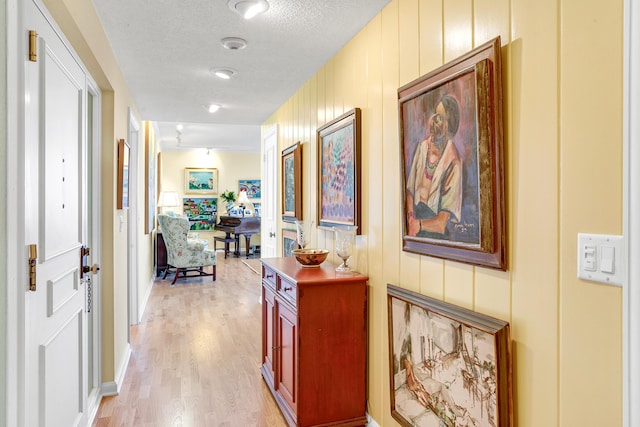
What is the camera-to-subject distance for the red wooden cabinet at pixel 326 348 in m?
2.25

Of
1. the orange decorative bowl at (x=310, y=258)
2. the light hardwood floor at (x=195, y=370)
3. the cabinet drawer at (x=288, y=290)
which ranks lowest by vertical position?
the light hardwood floor at (x=195, y=370)

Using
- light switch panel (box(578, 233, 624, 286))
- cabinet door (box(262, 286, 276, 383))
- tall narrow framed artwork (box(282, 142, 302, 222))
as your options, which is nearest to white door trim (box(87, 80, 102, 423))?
cabinet door (box(262, 286, 276, 383))

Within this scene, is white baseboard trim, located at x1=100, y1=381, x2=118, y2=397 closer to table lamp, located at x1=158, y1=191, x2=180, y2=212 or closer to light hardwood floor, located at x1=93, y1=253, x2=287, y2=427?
light hardwood floor, located at x1=93, y1=253, x2=287, y2=427

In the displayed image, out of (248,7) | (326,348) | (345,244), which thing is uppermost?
(248,7)

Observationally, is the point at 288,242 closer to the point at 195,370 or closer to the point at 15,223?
the point at 195,370

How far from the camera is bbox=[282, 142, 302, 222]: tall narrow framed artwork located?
3.52m

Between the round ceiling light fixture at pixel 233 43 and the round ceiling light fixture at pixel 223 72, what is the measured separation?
477 mm

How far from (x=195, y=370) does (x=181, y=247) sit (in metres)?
3.65

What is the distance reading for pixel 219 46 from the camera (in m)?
2.62

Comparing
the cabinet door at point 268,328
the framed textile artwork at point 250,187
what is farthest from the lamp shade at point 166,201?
the cabinet door at point 268,328

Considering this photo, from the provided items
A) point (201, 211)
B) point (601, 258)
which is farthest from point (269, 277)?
point (201, 211)

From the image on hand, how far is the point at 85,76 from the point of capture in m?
2.29

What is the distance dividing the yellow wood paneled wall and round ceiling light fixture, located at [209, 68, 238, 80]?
1676 mm
